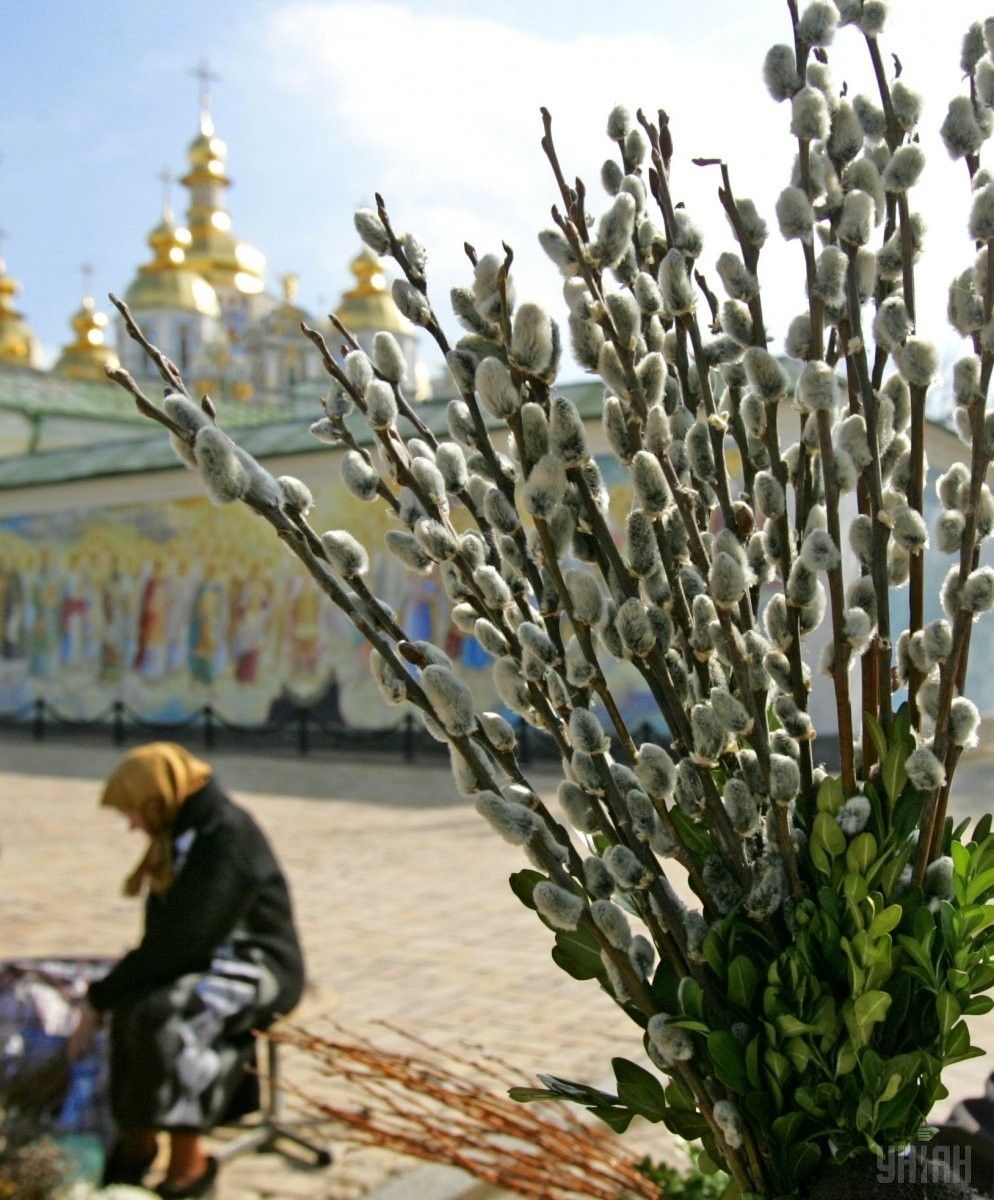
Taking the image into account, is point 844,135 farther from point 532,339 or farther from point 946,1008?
point 946,1008

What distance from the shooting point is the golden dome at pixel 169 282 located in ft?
137

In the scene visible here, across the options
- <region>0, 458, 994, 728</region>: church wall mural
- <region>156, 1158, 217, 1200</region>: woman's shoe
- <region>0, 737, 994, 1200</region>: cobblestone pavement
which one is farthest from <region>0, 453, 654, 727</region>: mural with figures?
<region>156, 1158, 217, 1200</region>: woman's shoe

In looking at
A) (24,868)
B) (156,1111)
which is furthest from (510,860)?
(156,1111)

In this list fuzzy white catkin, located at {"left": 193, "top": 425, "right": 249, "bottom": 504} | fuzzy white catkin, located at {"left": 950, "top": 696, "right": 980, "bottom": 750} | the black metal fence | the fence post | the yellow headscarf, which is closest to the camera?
fuzzy white catkin, located at {"left": 193, "top": 425, "right": 249, "bottom": 504}

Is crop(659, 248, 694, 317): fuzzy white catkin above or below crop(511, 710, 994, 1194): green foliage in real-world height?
above

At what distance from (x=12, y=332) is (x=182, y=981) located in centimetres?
3873

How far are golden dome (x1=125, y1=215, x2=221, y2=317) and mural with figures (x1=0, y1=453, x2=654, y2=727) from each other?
77.4ft

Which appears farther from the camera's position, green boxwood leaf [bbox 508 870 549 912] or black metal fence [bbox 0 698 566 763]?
black metal fence [bbox 0 698 566 763]

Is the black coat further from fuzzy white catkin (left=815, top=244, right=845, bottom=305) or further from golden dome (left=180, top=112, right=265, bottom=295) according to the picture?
golden dome (left=180, top=112, right=265, bottom=295)

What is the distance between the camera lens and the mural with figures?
16.8 m

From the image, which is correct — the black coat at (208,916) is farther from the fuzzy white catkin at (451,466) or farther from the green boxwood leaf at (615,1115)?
the fuzzy white catkin at (451,466)

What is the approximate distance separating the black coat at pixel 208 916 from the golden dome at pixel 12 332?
3720 cm

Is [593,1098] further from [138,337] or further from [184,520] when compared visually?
[184,520]

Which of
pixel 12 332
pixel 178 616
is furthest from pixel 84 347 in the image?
pixel 178 616
